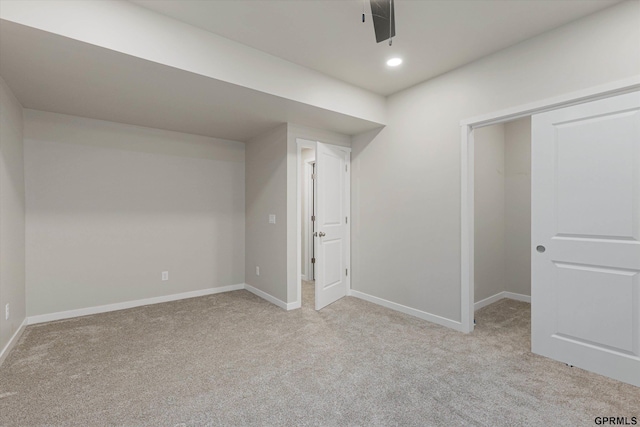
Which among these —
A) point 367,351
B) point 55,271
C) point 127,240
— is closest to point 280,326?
point 367,351

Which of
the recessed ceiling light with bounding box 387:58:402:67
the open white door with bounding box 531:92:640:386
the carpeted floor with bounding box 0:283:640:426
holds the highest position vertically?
the recessed ceiling light with bounding box 387:58:402:67

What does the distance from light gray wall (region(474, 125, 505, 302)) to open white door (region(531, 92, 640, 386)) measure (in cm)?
128

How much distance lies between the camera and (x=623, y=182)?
2.10m

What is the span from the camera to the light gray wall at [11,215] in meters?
2.49

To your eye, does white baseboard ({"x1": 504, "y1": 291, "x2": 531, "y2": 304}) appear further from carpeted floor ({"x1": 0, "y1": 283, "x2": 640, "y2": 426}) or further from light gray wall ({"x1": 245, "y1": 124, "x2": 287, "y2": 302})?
light gray wall ({"x1": 245, "y1": 124, "x2": 287, "y2": 302})

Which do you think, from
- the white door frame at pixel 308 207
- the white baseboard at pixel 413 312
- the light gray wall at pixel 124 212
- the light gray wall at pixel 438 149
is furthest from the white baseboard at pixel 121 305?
the light gray wall at pixel 438 149

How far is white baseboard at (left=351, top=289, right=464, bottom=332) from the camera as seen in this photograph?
3072 millimetres

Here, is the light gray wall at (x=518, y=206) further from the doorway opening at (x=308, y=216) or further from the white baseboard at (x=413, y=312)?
the doorway opening at (x=308, y=216)

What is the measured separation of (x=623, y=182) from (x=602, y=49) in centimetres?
98

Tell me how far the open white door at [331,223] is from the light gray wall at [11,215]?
2.88 metres

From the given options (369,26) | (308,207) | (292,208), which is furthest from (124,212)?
(369,26)

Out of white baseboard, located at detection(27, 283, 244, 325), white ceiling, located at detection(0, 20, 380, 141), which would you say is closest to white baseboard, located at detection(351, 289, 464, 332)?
white baseboard, located at detection(27, 283, 244, 325)

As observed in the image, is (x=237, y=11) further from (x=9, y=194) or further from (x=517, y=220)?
(x=517, y=220)

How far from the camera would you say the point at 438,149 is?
3203 millimetres
